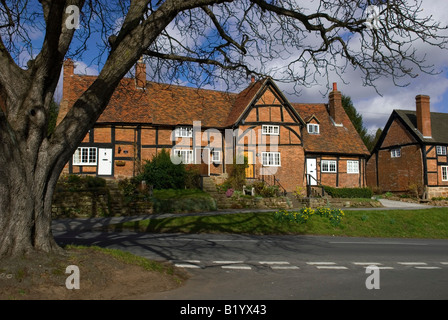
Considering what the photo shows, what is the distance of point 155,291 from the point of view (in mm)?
6484

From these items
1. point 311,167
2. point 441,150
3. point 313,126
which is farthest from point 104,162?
point 441,150

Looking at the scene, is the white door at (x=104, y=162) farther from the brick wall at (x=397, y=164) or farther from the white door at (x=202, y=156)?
the brick wall at (x=397, y=164)

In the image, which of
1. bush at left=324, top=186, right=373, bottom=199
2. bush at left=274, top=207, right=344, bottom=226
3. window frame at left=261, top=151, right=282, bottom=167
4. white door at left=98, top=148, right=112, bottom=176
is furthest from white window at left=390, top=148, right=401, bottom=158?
white door at left=98, top=148, right=112, bottom=176

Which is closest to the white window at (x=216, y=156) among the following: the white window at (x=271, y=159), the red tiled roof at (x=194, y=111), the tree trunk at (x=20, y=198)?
the red tiled roof at (x=194, y=111)

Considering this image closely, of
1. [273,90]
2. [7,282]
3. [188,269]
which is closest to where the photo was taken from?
[7,282]

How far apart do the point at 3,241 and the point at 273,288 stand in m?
4.77

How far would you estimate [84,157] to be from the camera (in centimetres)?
2750

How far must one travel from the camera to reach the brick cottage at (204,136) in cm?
2780

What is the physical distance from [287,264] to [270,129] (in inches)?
849

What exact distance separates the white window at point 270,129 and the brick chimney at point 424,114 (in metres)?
15.2

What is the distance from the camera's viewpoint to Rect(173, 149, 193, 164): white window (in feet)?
97.0

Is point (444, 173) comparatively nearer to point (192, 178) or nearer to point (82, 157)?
point (192, 178)

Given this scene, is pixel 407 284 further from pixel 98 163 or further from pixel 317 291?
pixel 98 163
